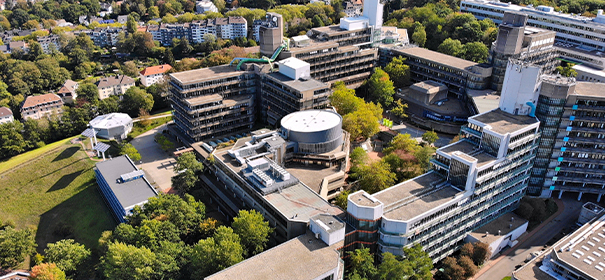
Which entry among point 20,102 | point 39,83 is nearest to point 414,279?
point 20,102

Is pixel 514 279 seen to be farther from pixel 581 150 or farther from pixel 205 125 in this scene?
pixel 205 125

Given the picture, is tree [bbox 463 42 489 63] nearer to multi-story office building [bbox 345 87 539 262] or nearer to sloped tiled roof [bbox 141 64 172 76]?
multi-story office building [bbox 345 87 539 262]

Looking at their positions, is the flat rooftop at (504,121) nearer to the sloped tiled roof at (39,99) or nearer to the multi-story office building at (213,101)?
the multi-story office building at (213,101)

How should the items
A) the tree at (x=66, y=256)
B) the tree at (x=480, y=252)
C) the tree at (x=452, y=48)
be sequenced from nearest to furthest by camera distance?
the tree at (x=480, y=252), the tree at (x=66, y=256), the tree at (x=452, y=48)

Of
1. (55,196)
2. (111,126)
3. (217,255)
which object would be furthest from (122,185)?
Result: (217,255)

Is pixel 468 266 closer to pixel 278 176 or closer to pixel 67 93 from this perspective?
pixel 278 176

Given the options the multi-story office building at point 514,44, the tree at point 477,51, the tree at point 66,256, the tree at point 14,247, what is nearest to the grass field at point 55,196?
the tree at point 14,247
